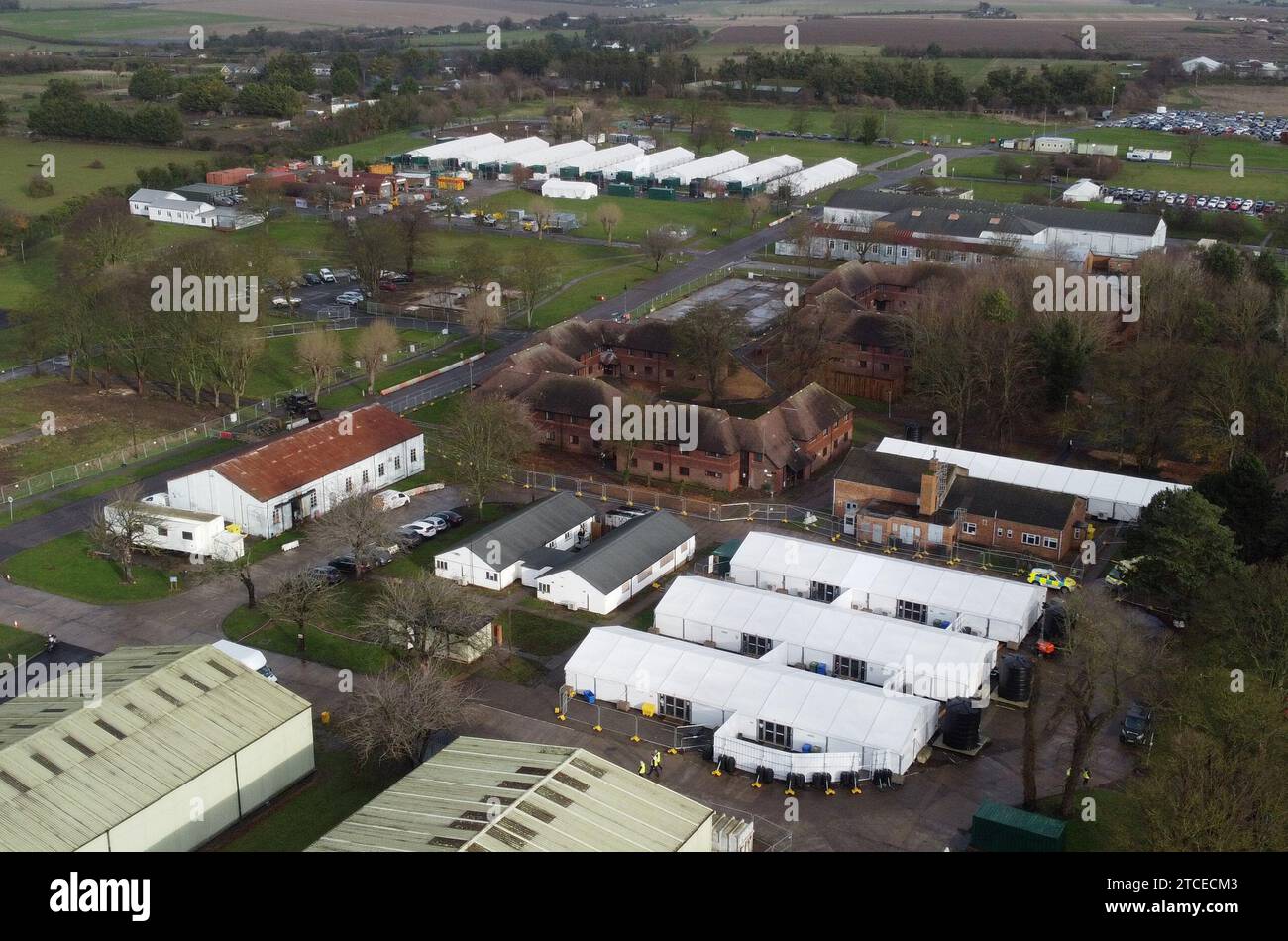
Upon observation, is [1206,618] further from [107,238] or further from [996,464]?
[107,238]

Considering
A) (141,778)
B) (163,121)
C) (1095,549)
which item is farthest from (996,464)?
(163,121)

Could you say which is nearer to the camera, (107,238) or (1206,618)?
(1206,618)

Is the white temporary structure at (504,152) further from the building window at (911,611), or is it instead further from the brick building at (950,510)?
the building window at (911,611)

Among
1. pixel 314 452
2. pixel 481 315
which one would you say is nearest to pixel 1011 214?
pixel 481 315

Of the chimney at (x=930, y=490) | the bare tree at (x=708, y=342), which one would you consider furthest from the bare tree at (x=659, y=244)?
the chimney at (x=930, y=490)

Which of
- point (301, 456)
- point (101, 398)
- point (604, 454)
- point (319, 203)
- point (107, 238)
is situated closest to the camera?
point (301, 456)

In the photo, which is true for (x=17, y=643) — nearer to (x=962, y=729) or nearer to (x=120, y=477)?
(x=120, y=477)
